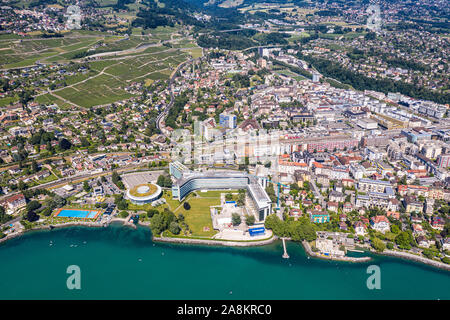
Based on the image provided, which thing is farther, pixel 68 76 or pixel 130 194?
pixel 68 76

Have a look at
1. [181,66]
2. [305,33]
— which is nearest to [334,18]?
[305,33]

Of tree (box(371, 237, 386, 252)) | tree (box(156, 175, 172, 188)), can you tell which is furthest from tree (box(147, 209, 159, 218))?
tree (box(371, 237, 386, 252))

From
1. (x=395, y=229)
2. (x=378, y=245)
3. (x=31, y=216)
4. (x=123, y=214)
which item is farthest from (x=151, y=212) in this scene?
(x=395, y=229)

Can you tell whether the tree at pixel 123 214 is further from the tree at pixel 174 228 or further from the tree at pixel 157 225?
the tree at pixel 174 228

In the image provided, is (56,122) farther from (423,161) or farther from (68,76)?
(423,161)


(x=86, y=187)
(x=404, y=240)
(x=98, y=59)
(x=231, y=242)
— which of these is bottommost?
(x=231, y=242)

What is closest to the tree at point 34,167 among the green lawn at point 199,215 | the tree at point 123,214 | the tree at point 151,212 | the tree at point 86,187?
the tree at point 86,187

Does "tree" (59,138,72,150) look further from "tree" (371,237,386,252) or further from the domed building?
"tree" (371,237,386,252)

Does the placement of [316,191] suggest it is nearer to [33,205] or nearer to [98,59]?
[33,205]
